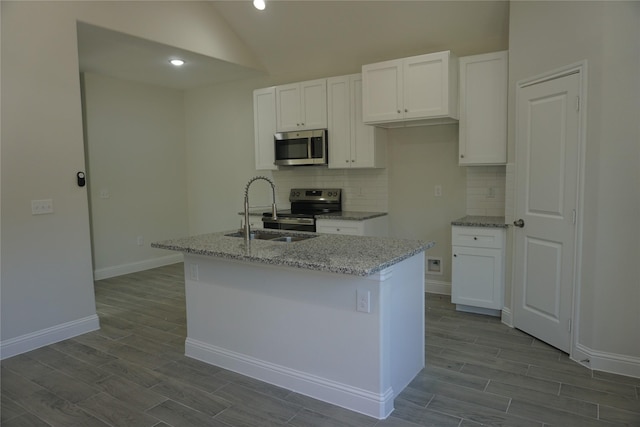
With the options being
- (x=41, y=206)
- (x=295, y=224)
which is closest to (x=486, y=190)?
(x=295, y=224)

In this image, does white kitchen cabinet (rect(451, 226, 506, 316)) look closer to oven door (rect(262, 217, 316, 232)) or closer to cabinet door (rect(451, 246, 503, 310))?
cabinet door (rect(451, 246, 503, 310))

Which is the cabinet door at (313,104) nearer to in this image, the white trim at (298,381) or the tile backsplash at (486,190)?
the tile backsplash at (486,190)

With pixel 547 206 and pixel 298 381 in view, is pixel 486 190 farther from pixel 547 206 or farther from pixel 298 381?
pixel 298 381

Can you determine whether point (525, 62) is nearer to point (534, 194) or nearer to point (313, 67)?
point (534, 194)

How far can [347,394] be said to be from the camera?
2463mm

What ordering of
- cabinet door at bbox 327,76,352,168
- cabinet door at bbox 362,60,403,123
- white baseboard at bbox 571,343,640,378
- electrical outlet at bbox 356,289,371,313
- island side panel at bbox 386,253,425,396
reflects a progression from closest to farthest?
electrical outlet at bbox 356,289,371,313, island side panel at bbox 386,253,425,396, white baseboard at bbox 571,343,640,378, cabinet door at bbox 362,60,403,123, cabinet door at bbox 327,76,352,168

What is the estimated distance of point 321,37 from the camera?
191 inches

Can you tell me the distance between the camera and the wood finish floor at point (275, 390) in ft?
7.77

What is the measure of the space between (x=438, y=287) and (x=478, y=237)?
1.05m

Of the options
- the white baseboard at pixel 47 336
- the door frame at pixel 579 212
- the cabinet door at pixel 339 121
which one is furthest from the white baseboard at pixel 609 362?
the white baseboard at pixel 47 336

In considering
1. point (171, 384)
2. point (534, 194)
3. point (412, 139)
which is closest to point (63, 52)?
point (171, 384)

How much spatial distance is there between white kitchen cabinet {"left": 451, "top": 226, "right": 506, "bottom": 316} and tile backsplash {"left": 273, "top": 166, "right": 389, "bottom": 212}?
1241mm

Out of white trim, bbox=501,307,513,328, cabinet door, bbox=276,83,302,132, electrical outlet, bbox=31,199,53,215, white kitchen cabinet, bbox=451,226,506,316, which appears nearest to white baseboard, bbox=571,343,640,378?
white trim, bbox=501,307,513,328

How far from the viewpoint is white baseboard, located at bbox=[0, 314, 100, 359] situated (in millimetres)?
3297
